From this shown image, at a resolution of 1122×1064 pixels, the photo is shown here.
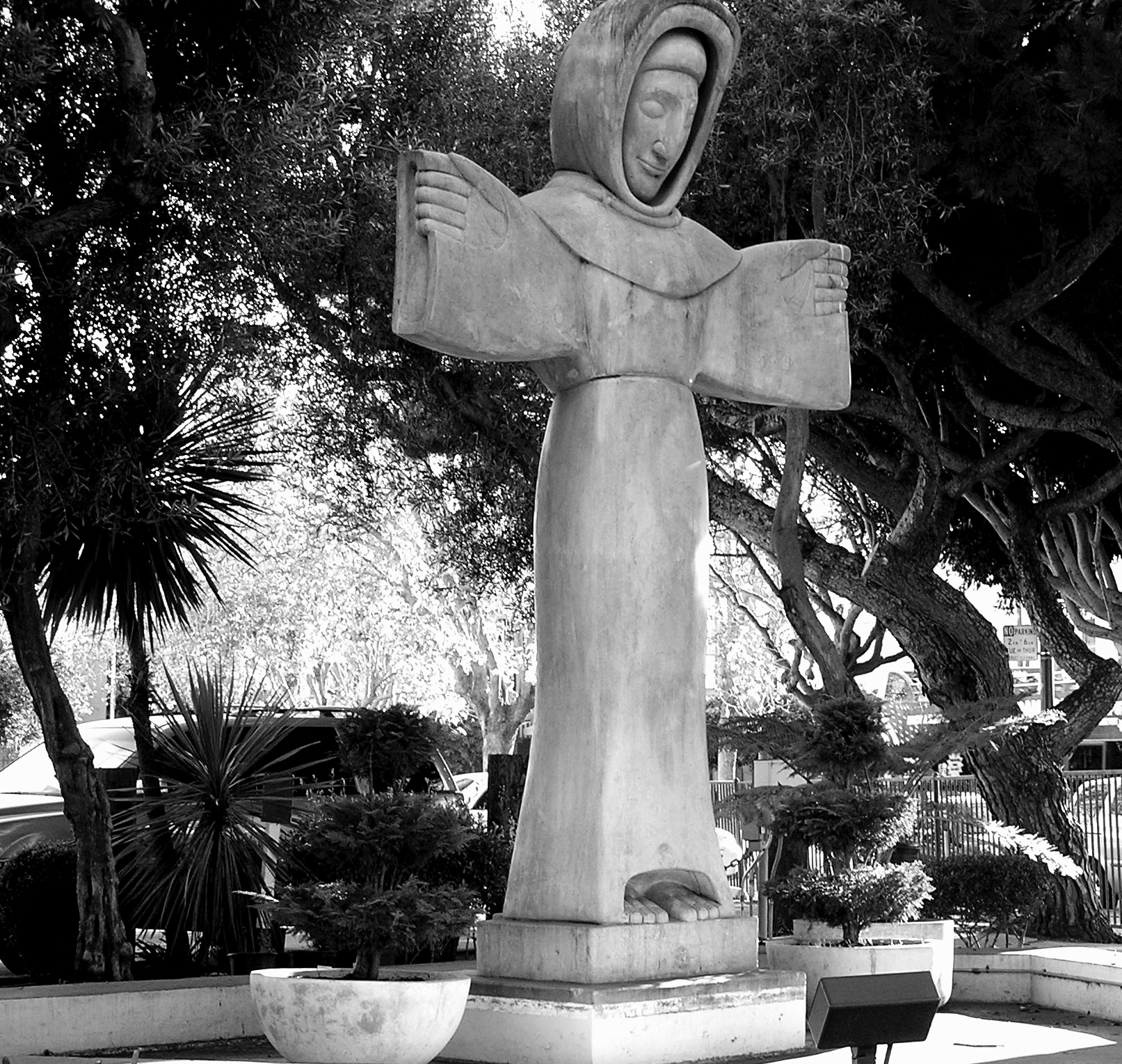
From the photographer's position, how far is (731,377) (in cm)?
820

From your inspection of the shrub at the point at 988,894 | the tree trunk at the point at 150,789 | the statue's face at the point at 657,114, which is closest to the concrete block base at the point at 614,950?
the tree trunk at the point at 150,789

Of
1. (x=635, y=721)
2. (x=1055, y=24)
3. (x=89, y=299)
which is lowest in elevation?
(x=635, y=721)

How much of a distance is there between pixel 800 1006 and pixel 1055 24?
7.73 m

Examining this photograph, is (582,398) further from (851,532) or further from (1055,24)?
(851,532)

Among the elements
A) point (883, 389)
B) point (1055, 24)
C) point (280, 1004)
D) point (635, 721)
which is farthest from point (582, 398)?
point (883, 389)

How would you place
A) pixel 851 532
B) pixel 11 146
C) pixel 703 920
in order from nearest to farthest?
pixel 703 920 → pixel 11 146 → pixel 851 532

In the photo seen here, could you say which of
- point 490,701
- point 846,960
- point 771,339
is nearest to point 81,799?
point 846,960

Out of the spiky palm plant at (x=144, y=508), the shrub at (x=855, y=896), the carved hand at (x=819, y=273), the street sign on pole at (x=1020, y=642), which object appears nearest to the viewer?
the carved hand at (x=819, y=273)

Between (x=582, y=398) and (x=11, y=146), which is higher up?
(x=11, y=146)

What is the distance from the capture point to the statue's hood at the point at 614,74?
7.72 meters

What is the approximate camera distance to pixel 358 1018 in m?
6.58

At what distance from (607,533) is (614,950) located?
1.89 metres

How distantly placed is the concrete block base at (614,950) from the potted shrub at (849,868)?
173 cm

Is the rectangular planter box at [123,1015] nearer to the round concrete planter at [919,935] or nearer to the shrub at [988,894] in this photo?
the round concrete planter at [919,935]
